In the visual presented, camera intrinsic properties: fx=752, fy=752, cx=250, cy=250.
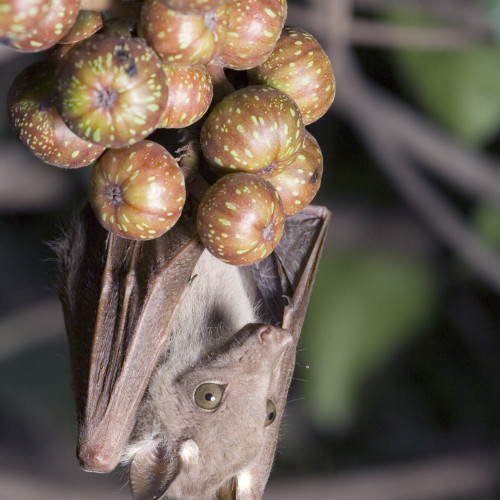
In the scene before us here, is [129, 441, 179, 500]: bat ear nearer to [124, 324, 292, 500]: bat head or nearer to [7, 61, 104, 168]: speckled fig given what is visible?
[124, 324, 292, 500]: bat head

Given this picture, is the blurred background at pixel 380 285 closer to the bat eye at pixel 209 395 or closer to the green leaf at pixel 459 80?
the green leaf at pixel 459 80

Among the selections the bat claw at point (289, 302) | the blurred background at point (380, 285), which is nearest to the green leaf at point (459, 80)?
the blurred background at point (380, 285)

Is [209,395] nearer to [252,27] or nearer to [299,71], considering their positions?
[299,71]

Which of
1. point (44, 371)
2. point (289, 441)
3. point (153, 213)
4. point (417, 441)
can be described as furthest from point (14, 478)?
point (153, 213)

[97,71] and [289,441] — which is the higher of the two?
[97,71]

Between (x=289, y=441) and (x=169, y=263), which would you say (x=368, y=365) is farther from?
(x=169, y=263)

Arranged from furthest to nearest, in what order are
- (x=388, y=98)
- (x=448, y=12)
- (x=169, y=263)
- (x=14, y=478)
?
(x=14, y=478) → (x=388, y=98) → (x=448, y=12) → (x=169, y=263)
